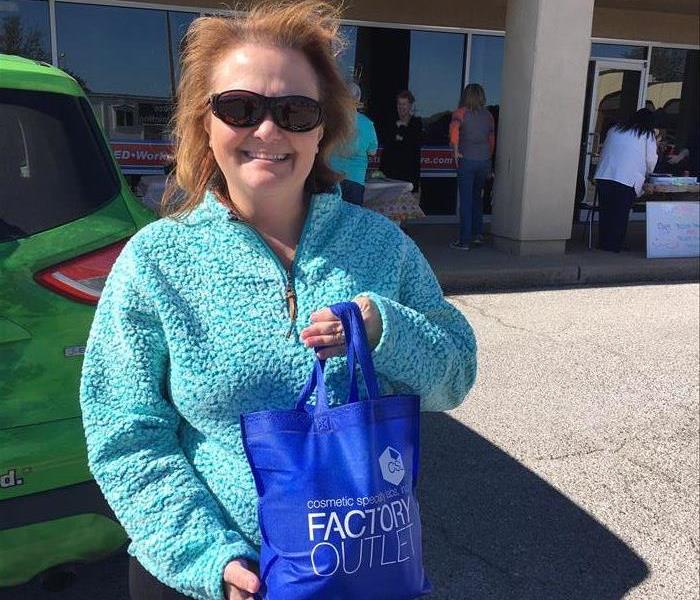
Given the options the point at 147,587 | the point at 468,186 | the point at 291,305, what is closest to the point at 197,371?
the point at 291,305

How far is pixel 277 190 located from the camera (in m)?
1.47

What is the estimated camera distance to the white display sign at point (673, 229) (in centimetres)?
921

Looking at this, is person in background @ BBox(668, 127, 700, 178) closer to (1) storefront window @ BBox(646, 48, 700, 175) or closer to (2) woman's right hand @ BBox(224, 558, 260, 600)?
(1) storefront window @ BBox(646, 48, 700, 175)

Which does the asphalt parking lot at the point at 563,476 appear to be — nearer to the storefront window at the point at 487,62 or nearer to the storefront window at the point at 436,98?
the storefront window at the point at 436,98

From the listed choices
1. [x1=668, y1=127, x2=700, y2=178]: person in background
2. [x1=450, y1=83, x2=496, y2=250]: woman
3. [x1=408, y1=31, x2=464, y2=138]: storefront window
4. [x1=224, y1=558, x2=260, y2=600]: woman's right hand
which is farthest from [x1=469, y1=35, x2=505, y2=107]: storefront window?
[x1=224, y1=558, x2=260, y2=600]: woman's right hand

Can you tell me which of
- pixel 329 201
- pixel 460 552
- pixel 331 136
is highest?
pixel 331 136

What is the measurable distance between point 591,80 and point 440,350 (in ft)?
39.0

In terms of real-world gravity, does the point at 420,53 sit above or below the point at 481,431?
above

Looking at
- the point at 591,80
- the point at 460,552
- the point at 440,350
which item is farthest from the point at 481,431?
the point at 591,80

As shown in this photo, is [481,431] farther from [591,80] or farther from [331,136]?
[591,80]

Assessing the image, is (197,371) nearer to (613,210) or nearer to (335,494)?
(335,494)

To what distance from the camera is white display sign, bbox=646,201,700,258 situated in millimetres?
9211

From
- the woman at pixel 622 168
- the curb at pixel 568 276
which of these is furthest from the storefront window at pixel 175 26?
the woman at pixel 622 168

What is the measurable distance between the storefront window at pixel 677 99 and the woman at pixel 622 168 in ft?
12.4
